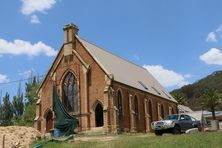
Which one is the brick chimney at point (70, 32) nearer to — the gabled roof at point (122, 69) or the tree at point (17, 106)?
the gabled roof at point (122, 69)

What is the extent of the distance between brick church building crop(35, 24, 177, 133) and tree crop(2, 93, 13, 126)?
23.8 m

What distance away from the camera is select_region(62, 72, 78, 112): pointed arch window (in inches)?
1991

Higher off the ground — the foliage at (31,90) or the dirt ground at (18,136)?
the foliage at (31,90)

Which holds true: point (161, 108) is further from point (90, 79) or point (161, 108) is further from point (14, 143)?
point (14, 143)

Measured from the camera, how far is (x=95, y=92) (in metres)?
48.7

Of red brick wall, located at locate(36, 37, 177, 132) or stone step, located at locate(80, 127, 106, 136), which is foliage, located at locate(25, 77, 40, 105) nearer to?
red brick wall, located at locate(36, 37, 177, 132)

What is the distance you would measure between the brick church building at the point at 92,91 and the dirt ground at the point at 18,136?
12.0 meters

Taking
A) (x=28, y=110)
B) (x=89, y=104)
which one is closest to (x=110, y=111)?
(x=89, y=104)

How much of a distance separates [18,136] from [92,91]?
16134 millimetres

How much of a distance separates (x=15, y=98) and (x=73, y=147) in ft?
168

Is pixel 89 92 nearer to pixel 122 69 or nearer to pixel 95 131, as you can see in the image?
pixel 95 131

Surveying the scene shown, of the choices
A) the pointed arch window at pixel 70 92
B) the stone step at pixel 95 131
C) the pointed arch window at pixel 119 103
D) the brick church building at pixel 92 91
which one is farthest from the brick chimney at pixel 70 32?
the stone step at pixel 95 131

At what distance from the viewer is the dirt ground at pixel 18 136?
32.8 m

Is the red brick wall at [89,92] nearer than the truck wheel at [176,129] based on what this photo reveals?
No
